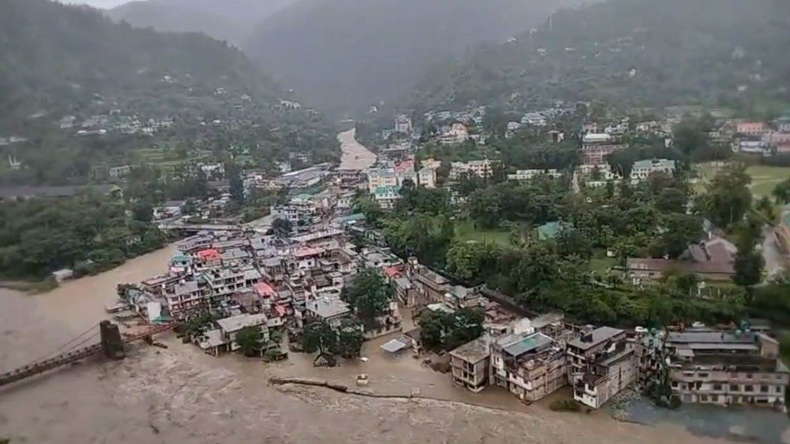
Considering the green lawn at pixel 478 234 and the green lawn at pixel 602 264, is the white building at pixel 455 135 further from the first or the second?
the green lawn at pixel 602 264

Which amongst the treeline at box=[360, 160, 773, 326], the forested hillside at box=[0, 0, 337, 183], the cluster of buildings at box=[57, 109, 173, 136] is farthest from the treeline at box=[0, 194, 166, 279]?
the cluster of buildings at box=[57, 109, 173, 136]

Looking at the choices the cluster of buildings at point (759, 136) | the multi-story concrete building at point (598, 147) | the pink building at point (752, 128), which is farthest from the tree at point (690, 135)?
the multi-story concrete building at point (598, 147)

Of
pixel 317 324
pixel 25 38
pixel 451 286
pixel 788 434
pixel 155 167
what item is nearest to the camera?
pixel 788 434

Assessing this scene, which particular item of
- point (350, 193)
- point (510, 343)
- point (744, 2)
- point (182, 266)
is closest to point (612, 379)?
point (510, 343)

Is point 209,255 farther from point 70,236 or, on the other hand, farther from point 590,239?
point 590,239

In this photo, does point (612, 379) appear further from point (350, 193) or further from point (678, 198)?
point (350, 193)

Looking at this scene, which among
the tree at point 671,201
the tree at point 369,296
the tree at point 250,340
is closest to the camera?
the tree at point 250,340

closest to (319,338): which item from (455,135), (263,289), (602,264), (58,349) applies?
(263,289)

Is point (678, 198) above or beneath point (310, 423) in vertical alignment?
above
